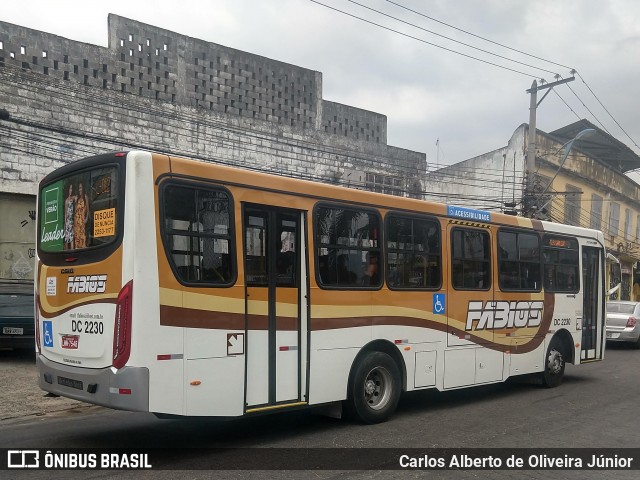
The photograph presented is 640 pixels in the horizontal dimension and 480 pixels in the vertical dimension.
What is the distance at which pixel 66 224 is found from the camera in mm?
6789

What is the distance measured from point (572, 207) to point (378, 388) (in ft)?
87.4

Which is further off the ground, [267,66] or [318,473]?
[267,66]

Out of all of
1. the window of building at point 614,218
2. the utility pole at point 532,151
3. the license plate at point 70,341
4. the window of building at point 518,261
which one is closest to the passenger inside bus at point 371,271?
the window of building at point 518,261

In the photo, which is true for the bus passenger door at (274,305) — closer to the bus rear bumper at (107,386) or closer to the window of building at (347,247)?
the window of building at (347,247)

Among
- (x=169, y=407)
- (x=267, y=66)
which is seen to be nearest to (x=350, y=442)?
(x=169, y=407)

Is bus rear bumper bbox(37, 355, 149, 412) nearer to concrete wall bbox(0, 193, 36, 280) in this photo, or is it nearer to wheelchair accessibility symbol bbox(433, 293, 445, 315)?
wheelchair accessibility symbol bbox(433, 293, 445, 315)

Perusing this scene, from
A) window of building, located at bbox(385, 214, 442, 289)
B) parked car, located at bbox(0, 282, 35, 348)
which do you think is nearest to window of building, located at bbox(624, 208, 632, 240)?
window of building, located at bbox(385, 214, 442, 289)

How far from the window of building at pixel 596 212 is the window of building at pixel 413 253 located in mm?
26995

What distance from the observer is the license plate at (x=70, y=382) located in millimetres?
6262

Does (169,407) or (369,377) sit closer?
(169,407)

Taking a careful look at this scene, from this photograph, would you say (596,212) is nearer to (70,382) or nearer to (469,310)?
(469,310)

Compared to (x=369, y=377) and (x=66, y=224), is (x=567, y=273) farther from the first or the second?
(x=66, y=224)

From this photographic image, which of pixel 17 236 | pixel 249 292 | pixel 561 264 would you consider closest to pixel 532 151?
pixel 561 264

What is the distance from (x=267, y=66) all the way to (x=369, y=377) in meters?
15.0
